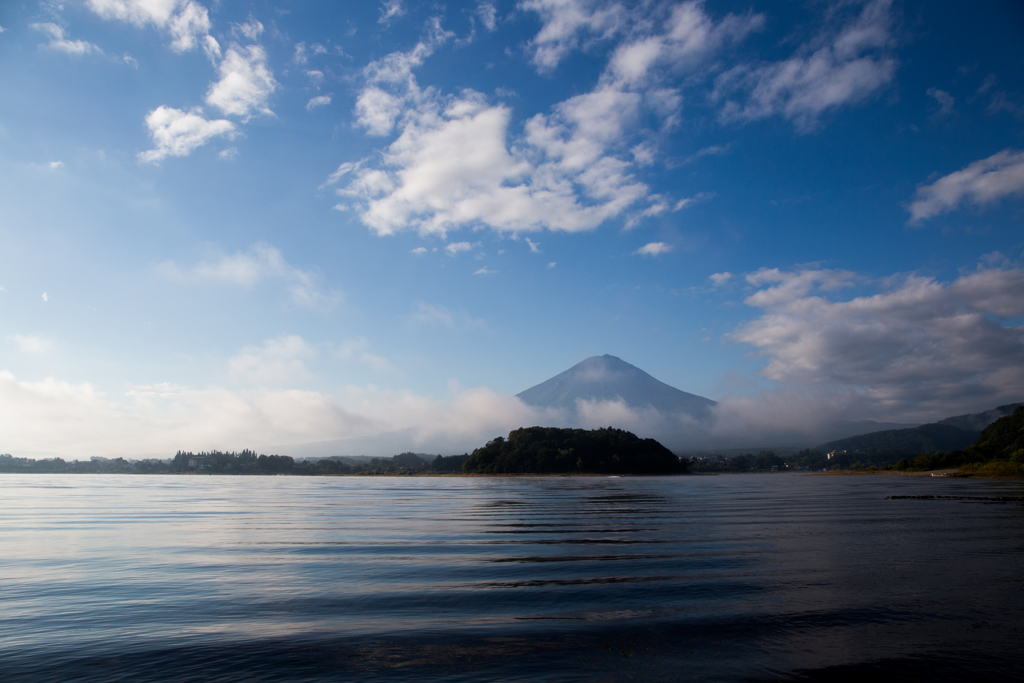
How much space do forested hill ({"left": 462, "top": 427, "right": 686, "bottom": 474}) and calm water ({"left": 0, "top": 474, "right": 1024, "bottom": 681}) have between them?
4948 inches

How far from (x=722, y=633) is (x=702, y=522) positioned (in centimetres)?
1517

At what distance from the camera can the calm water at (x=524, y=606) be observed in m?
6.43

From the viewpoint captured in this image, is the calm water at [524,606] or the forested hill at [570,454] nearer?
the calm water at [524,606]

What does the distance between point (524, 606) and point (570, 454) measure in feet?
447

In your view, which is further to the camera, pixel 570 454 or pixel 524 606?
pixel 570 454

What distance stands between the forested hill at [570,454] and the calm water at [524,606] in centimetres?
12568

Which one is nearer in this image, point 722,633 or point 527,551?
point 722,633

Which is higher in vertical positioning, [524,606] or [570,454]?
[570,454]

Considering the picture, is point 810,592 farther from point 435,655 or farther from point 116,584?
point 116,584

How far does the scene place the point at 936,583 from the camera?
10.3 m

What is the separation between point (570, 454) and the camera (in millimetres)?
141625

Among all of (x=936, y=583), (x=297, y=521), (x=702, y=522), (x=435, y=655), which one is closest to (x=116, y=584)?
(x=435, y=655)

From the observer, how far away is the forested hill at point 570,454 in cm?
14088

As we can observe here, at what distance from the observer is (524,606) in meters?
8.93
